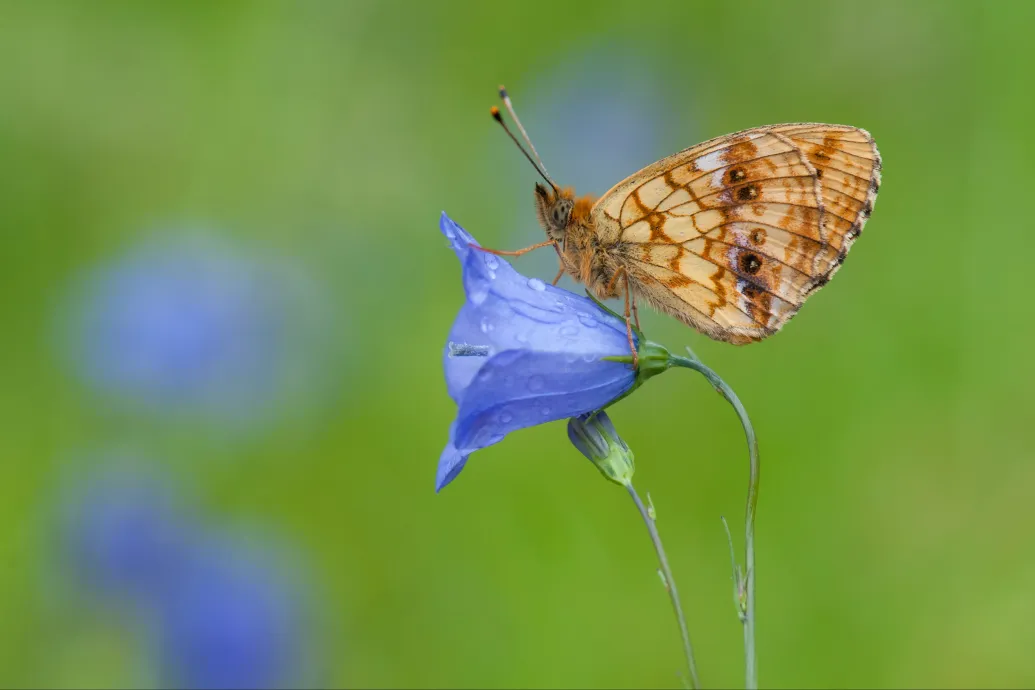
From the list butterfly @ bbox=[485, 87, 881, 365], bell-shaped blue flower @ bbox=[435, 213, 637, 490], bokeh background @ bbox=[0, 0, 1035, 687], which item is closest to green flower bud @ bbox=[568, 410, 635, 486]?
bell-shaped blue flower @ bbox=[435, 213, 637, 490]

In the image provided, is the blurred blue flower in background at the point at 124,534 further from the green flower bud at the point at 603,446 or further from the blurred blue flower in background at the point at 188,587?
the green flower bud at the point at 603,446

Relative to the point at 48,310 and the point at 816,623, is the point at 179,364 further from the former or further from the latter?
the point at 816,623

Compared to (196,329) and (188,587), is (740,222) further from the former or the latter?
(196,329)

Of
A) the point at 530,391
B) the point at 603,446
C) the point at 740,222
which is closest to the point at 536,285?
the point at 530,391

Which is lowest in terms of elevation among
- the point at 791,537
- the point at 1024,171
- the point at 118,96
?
the point at 791,537

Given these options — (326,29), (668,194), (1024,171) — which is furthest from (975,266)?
(326,29)

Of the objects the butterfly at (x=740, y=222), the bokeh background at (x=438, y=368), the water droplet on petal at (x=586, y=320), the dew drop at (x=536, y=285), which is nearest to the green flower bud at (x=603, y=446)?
the water droplet on petal at (x=586, y=320)

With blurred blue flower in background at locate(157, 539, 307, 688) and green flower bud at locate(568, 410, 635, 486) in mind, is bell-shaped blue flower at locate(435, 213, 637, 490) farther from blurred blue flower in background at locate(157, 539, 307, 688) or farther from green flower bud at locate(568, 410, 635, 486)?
blurred blue flower in background at locate(157, 539, 307, 688)
